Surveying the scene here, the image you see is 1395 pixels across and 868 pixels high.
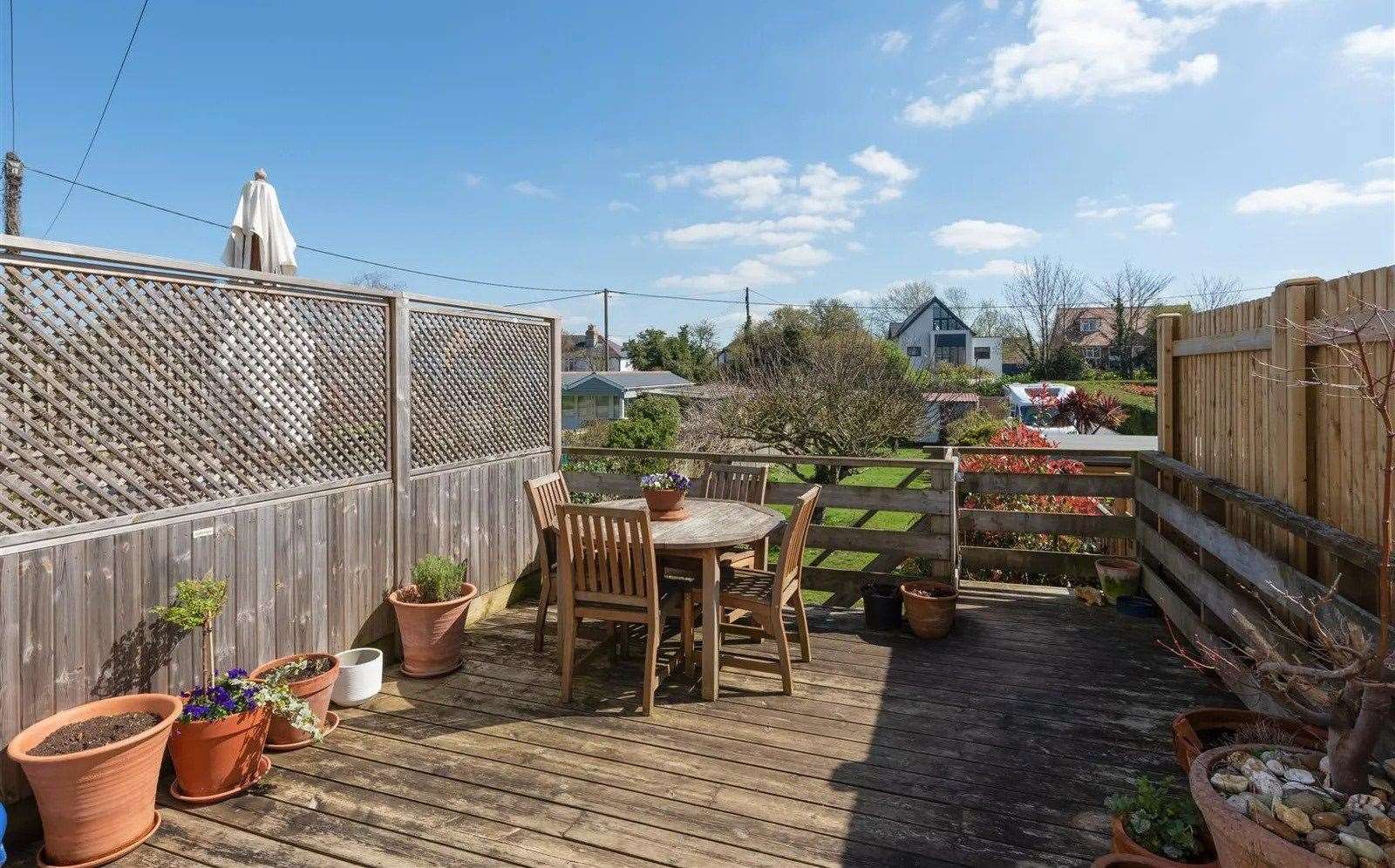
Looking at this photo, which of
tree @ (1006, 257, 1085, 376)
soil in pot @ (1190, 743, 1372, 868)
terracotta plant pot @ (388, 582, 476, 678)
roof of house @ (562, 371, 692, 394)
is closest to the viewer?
soil in pot @ (1190, 743, 1372, 868)

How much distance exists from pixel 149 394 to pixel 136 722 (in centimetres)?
126

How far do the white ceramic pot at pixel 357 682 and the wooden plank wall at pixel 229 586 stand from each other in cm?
30

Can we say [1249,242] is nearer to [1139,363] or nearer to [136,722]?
[1139,363]

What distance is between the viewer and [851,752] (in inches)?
111

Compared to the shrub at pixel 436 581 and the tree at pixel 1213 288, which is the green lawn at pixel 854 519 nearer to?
the shrub at pixel 436 581

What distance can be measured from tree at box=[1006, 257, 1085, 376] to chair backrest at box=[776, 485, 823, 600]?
35.9 m

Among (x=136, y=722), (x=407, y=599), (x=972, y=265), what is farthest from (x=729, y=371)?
(x=972, y=265)

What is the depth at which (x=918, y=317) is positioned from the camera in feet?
130

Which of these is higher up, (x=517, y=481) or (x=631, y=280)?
(x=631, y=280)

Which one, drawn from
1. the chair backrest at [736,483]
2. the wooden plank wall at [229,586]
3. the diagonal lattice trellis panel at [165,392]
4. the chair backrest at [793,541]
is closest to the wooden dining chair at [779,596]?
the chair backrest at [793,541]

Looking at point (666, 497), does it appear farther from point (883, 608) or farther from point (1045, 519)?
point (1045, 519)

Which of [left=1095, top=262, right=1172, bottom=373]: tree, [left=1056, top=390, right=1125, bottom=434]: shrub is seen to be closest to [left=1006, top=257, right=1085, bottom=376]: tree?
[left=1095, top=262, right=1172, bottom=373]: tree

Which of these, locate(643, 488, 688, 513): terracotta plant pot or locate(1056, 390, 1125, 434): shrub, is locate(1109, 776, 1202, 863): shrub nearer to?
locate(643, 488, 688, 513): terracotta plant pot

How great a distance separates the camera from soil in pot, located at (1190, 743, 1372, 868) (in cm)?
139
